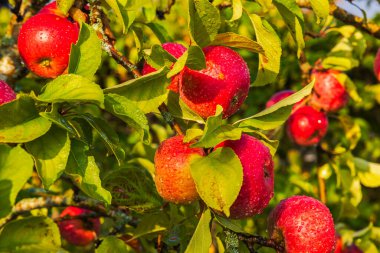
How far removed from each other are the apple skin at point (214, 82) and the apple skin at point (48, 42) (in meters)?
0.26

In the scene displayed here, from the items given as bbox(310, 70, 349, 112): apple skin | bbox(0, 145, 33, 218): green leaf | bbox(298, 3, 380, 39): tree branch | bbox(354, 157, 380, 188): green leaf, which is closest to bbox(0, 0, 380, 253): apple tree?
bbox(0, 145, 33, 218): green leaf

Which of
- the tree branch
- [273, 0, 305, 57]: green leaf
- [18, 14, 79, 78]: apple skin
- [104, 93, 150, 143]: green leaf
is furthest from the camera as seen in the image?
the tree branch

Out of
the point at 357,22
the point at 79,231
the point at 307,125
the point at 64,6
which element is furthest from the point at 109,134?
the point at 307,125

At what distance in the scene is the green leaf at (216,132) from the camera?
1042mm

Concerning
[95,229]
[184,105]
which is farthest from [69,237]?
[184,105]

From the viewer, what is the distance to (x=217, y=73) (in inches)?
47.3

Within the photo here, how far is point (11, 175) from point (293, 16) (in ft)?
2.49

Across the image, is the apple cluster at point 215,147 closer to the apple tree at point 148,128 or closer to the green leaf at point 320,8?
the apple tree at point 148,128

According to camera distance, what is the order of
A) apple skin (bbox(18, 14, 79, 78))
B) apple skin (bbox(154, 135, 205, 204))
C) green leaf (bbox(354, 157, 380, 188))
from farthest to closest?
green leaf (bbox(354, 157, 380, 188))
apple skin (bbox(18, 14, 79, 78))
apple skin (bbox(154, 135, 205, 204))

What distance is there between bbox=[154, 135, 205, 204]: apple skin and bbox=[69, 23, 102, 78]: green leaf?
0.68 feet

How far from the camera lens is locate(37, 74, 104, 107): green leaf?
1005mm

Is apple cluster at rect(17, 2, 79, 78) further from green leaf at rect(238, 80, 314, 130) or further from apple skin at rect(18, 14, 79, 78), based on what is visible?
green leaf at rect(238, 80, 314, 130)

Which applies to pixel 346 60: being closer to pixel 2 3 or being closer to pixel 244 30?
pixel 244 30

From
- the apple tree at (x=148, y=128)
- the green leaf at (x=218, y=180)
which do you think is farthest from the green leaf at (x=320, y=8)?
the green leaf at (x=218, y=180)
